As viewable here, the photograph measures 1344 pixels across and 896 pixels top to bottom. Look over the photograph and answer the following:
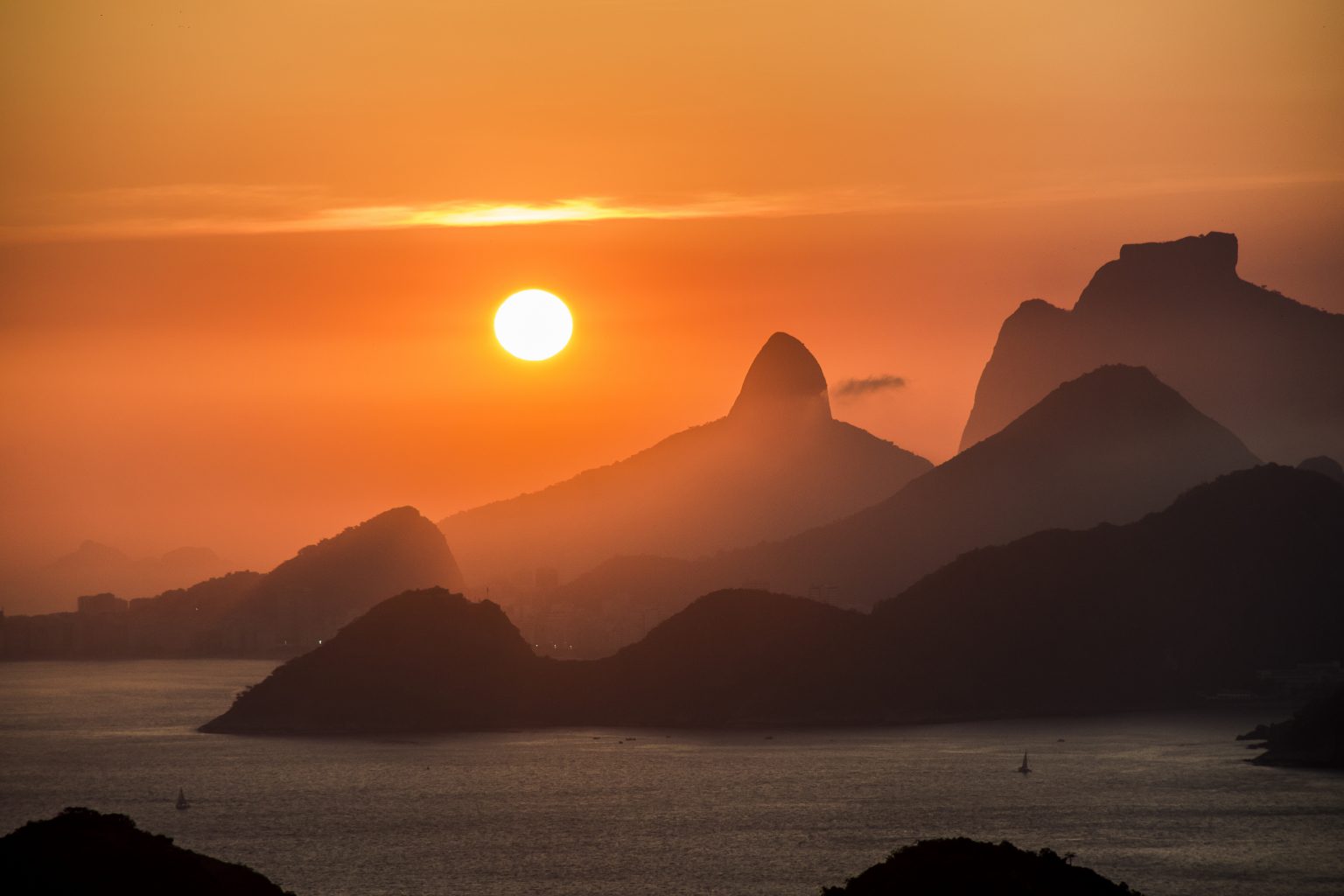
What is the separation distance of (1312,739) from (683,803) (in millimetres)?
54344

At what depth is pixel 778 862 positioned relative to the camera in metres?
108

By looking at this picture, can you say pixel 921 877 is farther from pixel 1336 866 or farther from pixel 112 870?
pixel 1336 866

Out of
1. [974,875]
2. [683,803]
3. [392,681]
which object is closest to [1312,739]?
[683,803]

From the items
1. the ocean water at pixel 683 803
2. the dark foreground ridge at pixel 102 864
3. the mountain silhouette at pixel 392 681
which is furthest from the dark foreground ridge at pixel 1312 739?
the dark foreground ridge at pixel 102 864

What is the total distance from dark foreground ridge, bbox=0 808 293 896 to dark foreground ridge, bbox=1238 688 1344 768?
11563cm

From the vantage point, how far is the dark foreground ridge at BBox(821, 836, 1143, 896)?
5284 cm

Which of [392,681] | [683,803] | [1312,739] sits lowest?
[683,803]

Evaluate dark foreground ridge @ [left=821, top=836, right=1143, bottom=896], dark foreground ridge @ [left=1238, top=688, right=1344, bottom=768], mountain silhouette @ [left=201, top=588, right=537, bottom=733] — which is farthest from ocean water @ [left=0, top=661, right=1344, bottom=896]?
dark foreground ridge @ [left=821, top=836, right=1143, bottom=896]

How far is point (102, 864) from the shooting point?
5462 cm

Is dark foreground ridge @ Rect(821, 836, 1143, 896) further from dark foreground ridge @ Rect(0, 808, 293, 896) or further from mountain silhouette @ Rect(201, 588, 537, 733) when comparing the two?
mountain silhouette @ Rect(201, 588, 537, 733)

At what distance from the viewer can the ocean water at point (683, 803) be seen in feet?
349

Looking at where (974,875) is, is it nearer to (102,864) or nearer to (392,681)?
(102,864)

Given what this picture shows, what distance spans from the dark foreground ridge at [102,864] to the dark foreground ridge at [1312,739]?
11563 cm

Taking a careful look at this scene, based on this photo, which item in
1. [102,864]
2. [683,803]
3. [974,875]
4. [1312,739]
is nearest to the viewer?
[974,875]
